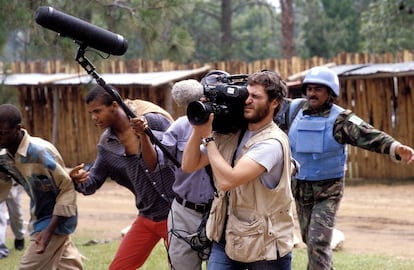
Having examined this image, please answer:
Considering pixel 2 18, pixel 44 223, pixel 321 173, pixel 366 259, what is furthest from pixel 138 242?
pixel 2 18

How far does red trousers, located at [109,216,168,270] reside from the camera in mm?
6355

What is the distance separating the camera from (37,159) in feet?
19.9

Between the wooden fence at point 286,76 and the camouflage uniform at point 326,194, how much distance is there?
9.07 metres

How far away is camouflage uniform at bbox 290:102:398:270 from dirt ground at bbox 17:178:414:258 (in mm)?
3121

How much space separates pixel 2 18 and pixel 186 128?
183 inches

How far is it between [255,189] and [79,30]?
4.26ft

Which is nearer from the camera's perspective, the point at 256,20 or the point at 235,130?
the point at 235,130

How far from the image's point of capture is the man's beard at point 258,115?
476cm

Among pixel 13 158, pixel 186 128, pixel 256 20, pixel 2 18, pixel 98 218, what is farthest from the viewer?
pixel 256 20

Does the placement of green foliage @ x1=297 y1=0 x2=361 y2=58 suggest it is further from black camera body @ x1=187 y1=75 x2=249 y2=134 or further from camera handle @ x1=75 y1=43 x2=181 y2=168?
black camera body @ x1=187 y1=75 x2=249 y2=134

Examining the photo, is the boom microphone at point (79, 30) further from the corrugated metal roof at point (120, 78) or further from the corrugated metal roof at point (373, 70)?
the corrugated metal roof at point (120, 78)

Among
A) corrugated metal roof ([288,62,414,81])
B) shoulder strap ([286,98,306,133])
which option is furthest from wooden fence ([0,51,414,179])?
shoulder strap ([286,98,306,133])

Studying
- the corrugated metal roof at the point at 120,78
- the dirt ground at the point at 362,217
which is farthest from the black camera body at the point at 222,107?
the corrugated metal roof at the point at 120,78

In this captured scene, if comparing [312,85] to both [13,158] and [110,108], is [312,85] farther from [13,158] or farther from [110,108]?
[13,158]
